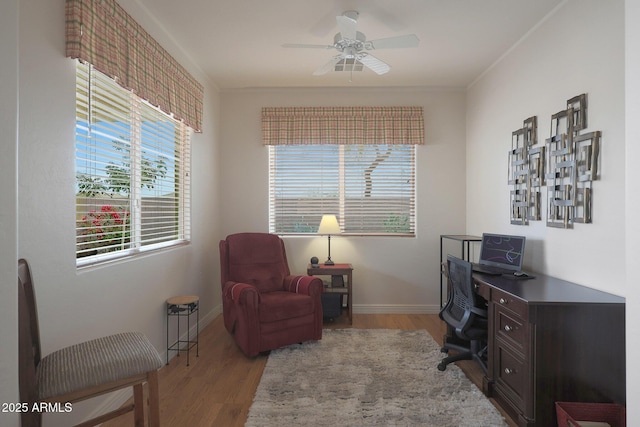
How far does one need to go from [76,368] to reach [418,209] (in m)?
3.63

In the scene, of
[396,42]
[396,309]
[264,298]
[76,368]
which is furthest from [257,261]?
[396,42]

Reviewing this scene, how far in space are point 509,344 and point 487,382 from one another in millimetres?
409

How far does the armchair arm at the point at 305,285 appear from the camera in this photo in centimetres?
326

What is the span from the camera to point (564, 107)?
249 centimetres

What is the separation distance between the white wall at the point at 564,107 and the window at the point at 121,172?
10.1 ft

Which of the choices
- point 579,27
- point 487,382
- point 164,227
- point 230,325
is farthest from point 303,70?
point 487,382

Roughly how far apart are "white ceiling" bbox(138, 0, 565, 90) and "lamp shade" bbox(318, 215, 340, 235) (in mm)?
1584

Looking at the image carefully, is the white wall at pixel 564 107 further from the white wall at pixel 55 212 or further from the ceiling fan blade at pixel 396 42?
the white wall at pixel 55 212

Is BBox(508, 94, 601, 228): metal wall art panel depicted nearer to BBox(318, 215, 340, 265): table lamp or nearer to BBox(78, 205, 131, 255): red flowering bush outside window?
BBox(318, 215, 340, 265): table lamp

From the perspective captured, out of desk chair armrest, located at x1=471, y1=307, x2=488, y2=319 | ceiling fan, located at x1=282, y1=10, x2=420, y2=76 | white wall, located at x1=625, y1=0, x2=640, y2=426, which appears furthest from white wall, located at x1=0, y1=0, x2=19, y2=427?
desk chair armrest, located at x1=471, y1=307, x2=488, y2=319

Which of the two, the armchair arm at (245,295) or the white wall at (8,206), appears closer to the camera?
the white wall at (8,206)

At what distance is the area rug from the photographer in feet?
6.81

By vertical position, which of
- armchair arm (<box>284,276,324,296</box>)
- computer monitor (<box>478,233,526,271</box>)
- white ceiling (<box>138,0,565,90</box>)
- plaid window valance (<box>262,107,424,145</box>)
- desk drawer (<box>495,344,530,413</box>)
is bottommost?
desk drawer (<box>495,344,530,413</box>)

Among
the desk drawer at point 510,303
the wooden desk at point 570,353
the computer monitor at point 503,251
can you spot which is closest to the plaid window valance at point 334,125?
the computer monitor at point 503,251
